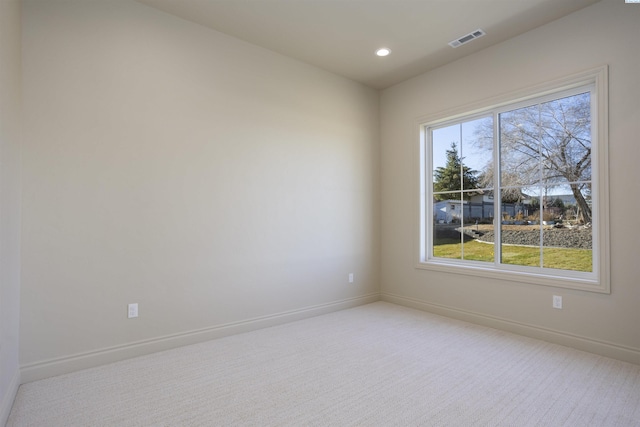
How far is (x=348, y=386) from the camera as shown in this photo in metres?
2.25

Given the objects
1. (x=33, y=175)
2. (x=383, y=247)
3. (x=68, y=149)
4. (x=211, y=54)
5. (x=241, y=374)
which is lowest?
(x=241, y=374)

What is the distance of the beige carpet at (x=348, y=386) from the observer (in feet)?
6.23

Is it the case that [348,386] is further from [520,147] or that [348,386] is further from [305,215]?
[520,147]

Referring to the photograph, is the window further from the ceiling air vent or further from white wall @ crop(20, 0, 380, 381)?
white wall @ crop(20, 0, 380, 381)

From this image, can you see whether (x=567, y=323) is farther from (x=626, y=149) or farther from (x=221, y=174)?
(x=221, y=174)

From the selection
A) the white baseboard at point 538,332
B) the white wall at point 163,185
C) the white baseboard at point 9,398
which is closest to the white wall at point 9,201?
the white baseboard at point 9,398

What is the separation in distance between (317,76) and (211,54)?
133cm

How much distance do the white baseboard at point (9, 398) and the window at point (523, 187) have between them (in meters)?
3.85

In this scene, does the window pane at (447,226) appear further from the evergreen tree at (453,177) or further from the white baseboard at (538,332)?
the white baseboard at (538,332)

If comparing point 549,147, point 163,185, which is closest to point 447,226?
point 549,147

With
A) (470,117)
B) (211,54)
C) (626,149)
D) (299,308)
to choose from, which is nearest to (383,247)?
(299,308)

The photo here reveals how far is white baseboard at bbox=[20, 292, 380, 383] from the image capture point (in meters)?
2.38

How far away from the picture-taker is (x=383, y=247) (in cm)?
470

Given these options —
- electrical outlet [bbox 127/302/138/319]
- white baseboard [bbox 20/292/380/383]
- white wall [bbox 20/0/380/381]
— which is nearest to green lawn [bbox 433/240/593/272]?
white wall [bbox 20/0/380/381]
